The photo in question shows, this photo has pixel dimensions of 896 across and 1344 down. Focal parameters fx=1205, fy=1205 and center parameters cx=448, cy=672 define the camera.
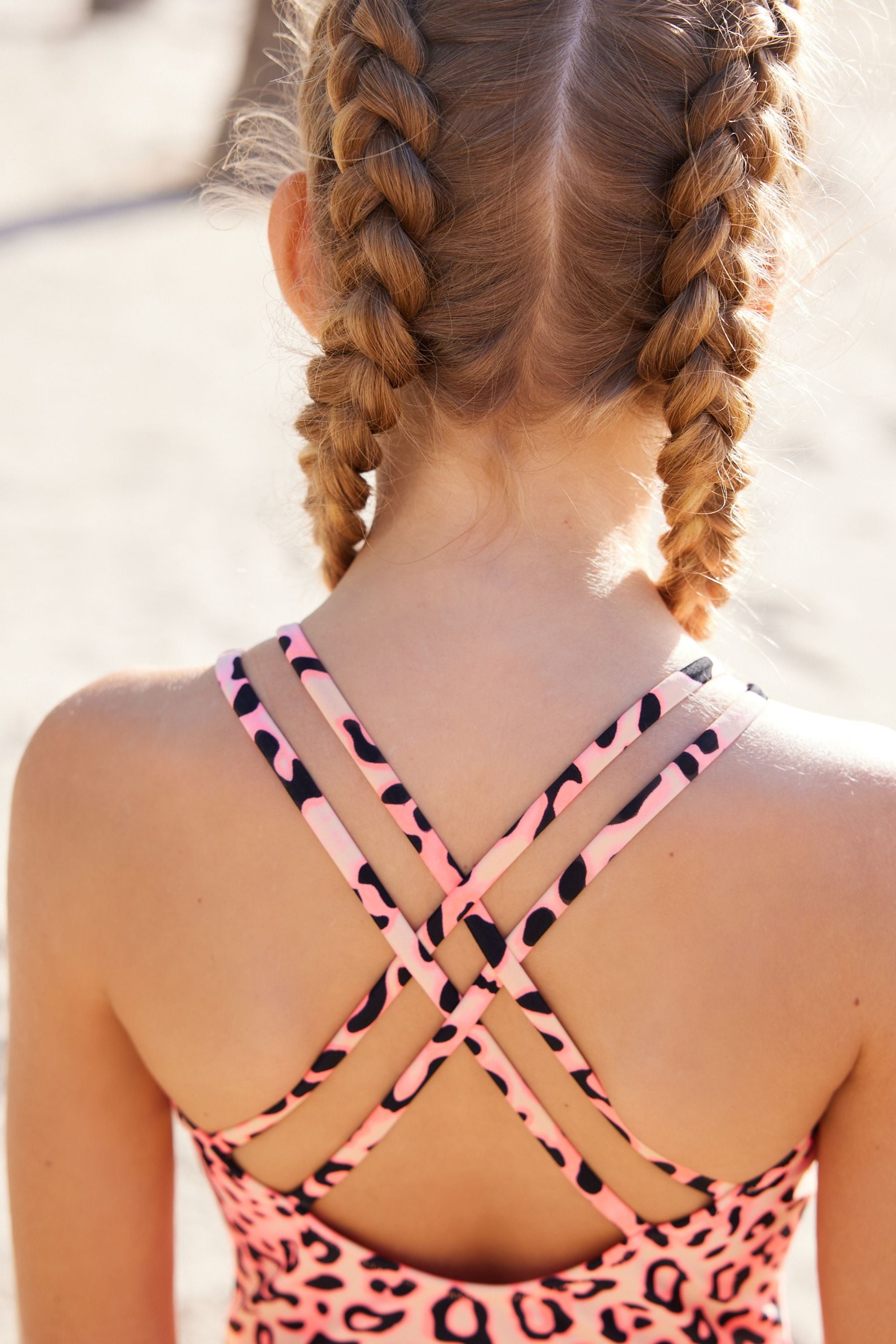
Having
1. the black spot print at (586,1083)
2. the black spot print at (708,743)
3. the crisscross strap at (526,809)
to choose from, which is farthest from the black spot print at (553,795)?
the black spot print at (586,1083)

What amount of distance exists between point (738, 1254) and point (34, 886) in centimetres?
76

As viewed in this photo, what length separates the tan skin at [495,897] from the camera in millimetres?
986

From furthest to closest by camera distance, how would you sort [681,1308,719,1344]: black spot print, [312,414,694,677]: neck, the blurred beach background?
the blurred beach background → [681,1308,719,1344]: black spot print → [312,414,694,677]: neck

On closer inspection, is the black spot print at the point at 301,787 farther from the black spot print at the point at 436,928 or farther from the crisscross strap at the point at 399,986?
the black spot print at the point at 436,928

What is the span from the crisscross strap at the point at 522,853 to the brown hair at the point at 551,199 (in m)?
0.30

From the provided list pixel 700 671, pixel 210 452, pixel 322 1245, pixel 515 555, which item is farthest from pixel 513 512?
pixel 210 452

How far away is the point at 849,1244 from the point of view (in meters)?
1.12

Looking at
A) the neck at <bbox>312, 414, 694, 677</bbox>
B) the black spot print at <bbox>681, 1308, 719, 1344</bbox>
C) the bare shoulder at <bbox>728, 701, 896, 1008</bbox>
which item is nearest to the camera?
the bare shoulder at <bbox>728, 701, 896, 1008</bbox>

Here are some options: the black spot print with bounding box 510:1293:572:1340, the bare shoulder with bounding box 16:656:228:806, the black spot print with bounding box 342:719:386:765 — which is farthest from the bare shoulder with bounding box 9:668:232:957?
the black spot print with bounding box 510:1293:572:1340

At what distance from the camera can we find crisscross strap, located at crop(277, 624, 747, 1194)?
1.03 m

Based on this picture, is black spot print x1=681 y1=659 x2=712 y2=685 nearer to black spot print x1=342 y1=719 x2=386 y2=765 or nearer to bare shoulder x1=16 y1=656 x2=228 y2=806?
black spot print x1=342 y1=719 x2=386 y2=765

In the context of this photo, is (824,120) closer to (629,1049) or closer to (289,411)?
(629,1049)

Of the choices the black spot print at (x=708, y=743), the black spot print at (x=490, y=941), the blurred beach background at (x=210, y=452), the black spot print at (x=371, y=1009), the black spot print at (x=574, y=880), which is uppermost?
the black spot print at (x=708, y=743)

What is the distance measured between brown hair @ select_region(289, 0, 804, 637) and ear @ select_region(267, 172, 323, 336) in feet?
0.27
